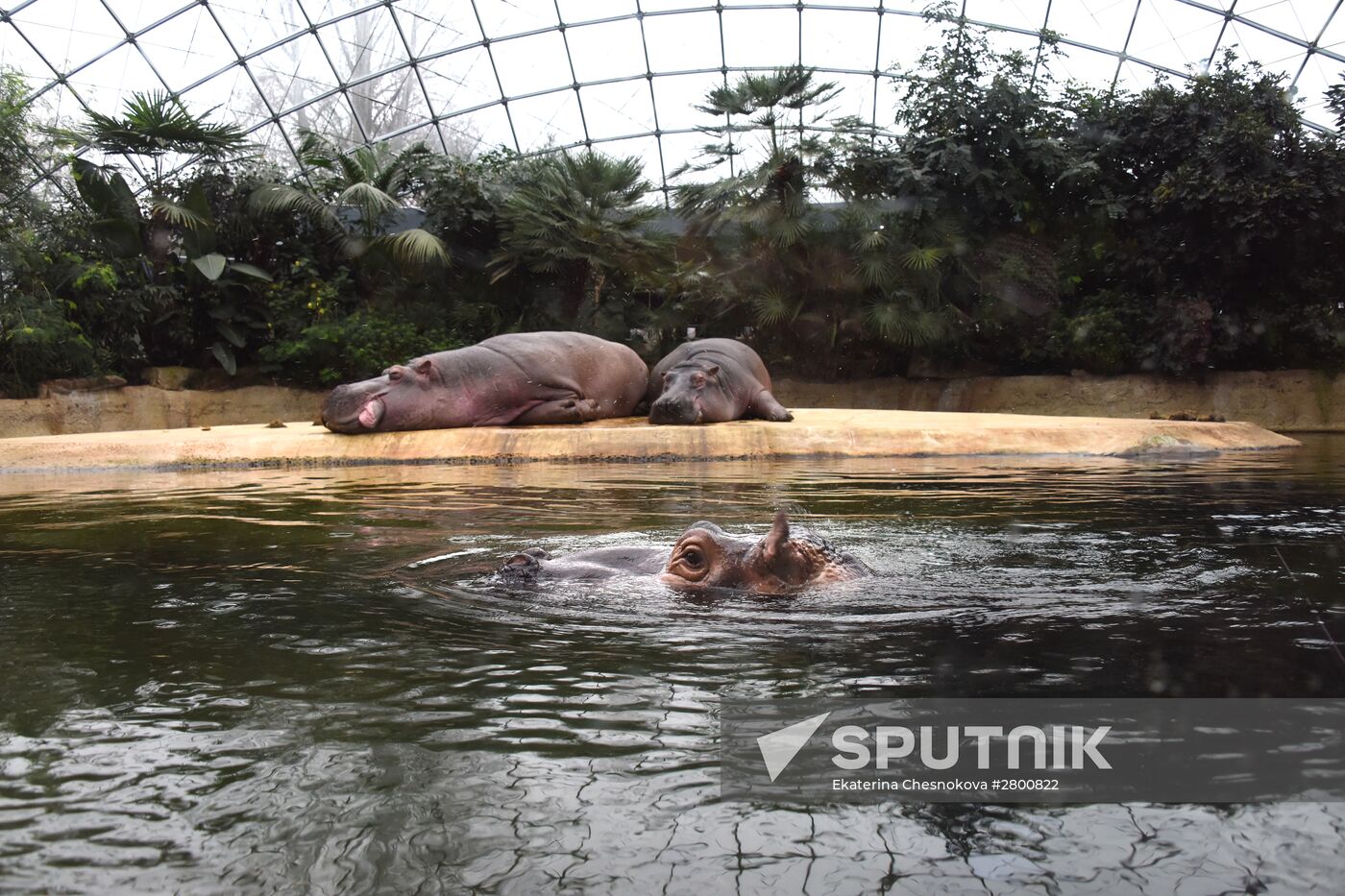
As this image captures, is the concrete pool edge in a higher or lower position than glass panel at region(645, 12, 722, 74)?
lower

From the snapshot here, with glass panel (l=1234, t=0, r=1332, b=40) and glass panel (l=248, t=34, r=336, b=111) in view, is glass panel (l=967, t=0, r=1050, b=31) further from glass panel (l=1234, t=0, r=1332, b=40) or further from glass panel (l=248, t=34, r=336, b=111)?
glass panel (l=248, t=34, r=336, b=111)

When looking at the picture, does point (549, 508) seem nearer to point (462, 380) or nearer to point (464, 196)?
point (462, 380)

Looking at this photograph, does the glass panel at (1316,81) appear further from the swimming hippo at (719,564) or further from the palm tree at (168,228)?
the swimming hippo at (719,564)

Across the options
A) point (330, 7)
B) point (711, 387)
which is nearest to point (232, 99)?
point (330, 7)

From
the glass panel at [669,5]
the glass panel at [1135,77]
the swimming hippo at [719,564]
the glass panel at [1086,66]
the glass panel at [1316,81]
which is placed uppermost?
the glass panel at [669,5]

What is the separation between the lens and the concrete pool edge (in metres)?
9.26

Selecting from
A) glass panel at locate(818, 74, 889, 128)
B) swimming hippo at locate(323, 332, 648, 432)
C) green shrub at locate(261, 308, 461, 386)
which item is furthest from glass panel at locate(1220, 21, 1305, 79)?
green shrub at locate(261, 308, 461, 386)

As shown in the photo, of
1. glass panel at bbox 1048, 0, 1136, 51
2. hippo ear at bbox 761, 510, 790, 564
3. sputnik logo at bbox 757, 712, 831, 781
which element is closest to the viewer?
sputnik logo at bbox 757, 712, 831, 781

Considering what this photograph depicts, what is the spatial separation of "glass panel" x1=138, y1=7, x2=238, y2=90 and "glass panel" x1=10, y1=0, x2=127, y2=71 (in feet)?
2.04

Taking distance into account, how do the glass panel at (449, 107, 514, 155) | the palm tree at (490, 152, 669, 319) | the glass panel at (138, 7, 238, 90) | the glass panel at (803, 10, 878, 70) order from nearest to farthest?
the palm tree at (490, 152, 669, 319) → the glass panel at (138, 7, 238, 90) → the glass panel at (803, 10, 878, 70) → the glass panel at (449, 107, 514, 155)

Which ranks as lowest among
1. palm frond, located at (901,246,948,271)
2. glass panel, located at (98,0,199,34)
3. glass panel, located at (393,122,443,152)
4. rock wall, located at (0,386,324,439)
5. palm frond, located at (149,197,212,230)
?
rock wall, located at (0,386,324,439)

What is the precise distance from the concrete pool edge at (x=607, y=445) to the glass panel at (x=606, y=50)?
1435cm

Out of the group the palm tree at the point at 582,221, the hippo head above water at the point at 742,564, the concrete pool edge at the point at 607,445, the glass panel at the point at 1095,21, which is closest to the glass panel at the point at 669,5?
the palm tree at the point at 582,221

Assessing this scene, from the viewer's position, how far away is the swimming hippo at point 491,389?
10.4m
